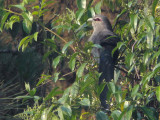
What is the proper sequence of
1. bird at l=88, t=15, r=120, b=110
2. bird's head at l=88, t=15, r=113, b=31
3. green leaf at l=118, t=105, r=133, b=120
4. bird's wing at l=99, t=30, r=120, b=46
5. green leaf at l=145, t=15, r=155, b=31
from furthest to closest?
bird's head at l=88, t=15, r=113, b=31 → bird's wing at l=99, t=30, r=120, b=46 → bird at l=88, t=15, r=120, b=110 → green leaf at l=145, t=15, r=155, b=31 → green leaf at l=118, t=105, r=133, b=120

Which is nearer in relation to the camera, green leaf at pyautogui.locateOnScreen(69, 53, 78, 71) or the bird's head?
green leaf at pyautogui.locateOnScreen(69, 53, 78, 71)

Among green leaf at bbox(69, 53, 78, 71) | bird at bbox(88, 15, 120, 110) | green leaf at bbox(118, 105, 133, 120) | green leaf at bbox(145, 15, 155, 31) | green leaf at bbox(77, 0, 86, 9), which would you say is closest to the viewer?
green leaf at bbox(118, 105, 133, 120)

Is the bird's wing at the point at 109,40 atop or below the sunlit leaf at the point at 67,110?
atop

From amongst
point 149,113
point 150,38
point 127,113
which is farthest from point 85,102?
point 150,38

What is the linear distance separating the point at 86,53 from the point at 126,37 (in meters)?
0.49

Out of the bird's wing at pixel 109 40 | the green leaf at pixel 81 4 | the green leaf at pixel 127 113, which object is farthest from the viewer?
the bird's wing at pixel 109 40

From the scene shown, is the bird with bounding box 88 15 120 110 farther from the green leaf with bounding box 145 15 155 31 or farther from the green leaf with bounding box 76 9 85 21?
the green leaf with bounding box 145 15 155 31

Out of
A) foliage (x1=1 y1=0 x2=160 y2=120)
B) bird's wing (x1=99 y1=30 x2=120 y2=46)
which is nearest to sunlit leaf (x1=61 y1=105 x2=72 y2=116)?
foliage (x1=1 y1=0 x2=160 y2=120)

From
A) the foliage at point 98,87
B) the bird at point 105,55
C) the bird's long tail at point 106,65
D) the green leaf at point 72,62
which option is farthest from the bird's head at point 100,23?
the green leaf at point 72,62

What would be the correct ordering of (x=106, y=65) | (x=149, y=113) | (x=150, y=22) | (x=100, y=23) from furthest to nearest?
(x=100, y=23), (x=106, y=65), (x=150, y=22), (x=149, y=113)

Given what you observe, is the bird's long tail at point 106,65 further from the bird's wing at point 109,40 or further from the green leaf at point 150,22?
the green leaf at point 150,22

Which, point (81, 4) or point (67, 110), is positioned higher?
point (81, 4)

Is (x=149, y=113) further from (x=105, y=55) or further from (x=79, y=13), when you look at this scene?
(x=105, y=55)

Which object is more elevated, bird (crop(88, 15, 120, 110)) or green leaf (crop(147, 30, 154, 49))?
green leaf (crop(147, 30, 154, 49))
